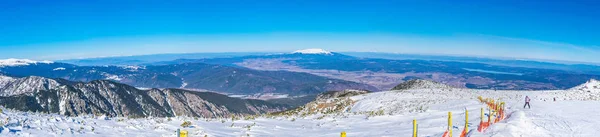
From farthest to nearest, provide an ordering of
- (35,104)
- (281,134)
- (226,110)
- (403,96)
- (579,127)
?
(226,110) < (35,104) < (403,96) < (281,134) < (579,127)

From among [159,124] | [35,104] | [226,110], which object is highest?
[159,124]

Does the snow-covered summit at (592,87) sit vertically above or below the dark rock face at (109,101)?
above

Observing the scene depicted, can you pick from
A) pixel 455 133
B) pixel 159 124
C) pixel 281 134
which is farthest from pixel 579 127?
pixel 159 124

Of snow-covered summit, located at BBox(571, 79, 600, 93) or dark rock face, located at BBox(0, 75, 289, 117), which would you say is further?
dark rock face, located at BBox(0, 75, 289, 117)

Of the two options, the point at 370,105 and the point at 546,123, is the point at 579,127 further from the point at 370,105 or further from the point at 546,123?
the point at 370,105

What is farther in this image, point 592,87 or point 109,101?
point 109,101

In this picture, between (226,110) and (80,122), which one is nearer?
(80,122)

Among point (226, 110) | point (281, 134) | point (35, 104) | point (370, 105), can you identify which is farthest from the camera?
point (226, 110)

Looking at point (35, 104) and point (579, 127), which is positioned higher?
point (579, 127)

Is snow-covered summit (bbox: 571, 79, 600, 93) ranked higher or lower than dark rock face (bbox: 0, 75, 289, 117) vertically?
higher

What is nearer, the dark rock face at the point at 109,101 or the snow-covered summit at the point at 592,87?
the snow-covered summit at the point at 592,87

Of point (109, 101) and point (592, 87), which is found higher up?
point (592, 87)
